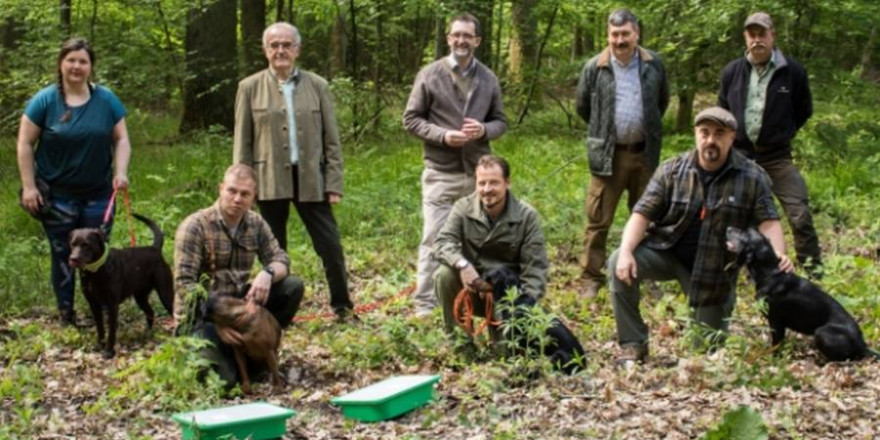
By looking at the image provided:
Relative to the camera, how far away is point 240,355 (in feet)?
19.7

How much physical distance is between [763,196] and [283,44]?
327cm

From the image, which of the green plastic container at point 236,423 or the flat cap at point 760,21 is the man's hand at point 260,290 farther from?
the flat cap at point 760,21

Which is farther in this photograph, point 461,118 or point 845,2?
point 845,2

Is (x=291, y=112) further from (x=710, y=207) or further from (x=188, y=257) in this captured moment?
(x=710, y=207)

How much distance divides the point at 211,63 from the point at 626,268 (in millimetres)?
10285

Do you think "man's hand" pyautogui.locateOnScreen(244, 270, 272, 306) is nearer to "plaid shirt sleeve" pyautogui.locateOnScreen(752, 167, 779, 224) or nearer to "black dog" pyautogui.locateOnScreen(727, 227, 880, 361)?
"black dog" pyautogui.locateOnScreen(727, 227, 880, 361)

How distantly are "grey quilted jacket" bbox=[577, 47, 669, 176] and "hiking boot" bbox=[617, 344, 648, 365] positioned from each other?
6.12 ft

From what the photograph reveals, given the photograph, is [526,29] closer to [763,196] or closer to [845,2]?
[845,2]

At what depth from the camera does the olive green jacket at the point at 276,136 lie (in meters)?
7.28

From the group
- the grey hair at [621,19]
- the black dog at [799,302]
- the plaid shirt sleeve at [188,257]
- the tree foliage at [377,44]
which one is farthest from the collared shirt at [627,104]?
the tree foliage at [377,44]

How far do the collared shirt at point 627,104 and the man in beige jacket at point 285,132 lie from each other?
2.05m

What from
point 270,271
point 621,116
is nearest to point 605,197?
point 621,116

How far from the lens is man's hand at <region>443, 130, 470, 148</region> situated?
292 inches

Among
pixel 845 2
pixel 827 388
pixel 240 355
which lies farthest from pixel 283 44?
pixel 845 2
